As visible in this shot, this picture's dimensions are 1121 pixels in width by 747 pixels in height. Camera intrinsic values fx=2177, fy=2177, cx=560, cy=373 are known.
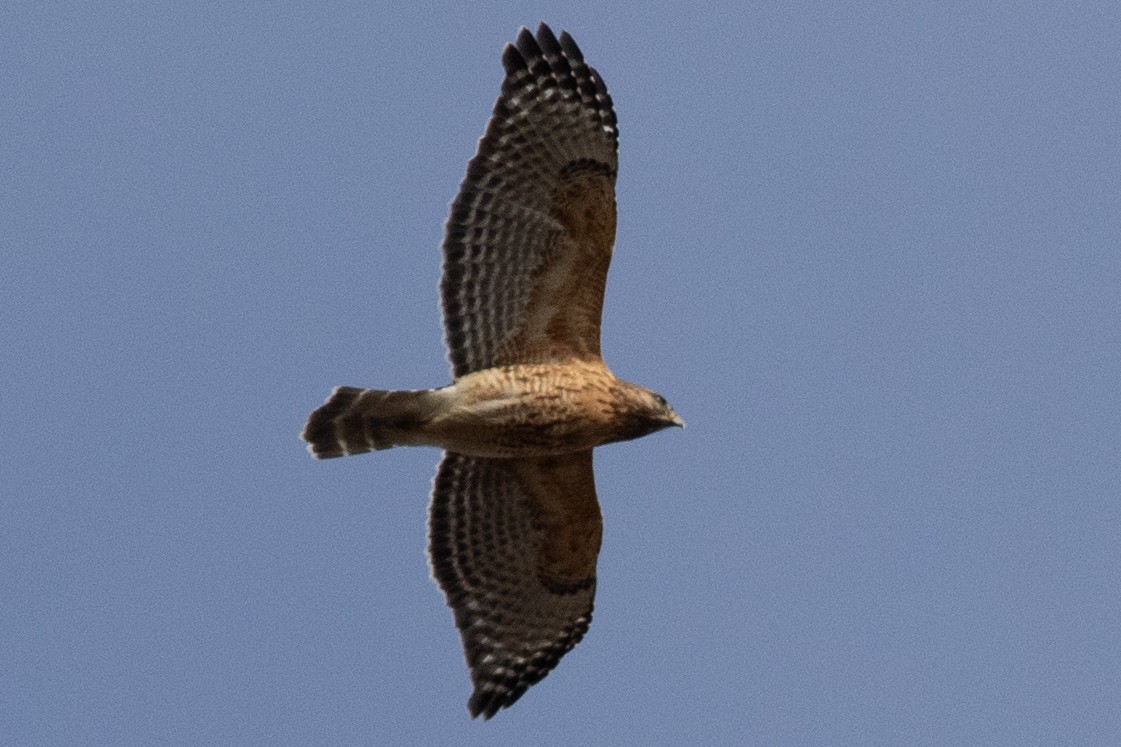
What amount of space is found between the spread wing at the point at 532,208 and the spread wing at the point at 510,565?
1.03 m

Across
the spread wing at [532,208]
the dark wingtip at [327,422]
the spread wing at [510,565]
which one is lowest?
the spread wing at [510,565]

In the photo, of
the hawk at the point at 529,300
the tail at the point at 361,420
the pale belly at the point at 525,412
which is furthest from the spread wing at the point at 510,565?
the tail at the point at 361,420

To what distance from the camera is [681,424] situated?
14625 mm

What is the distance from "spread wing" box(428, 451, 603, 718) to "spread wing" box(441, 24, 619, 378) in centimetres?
103

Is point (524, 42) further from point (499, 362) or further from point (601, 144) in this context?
point (499, 362)

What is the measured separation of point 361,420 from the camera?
46.7ft

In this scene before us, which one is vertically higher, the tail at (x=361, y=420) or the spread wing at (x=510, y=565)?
the tail at (x=361, y=420)

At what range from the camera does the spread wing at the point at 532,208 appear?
14.3 meters

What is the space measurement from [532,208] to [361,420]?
1.79m

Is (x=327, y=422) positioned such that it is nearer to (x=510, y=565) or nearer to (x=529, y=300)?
(x=529, y=300)

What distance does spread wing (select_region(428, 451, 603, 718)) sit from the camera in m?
15.2

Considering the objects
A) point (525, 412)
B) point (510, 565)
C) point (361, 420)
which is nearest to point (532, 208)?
point (525, 412)

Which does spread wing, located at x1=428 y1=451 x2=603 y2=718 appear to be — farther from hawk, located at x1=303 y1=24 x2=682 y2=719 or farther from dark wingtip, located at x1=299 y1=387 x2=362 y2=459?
dark wingtip, located at x1=299 y1=387 x2=362 y2=459

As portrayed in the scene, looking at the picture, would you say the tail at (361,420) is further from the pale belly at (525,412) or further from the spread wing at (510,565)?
the spread wing at (510,565)
